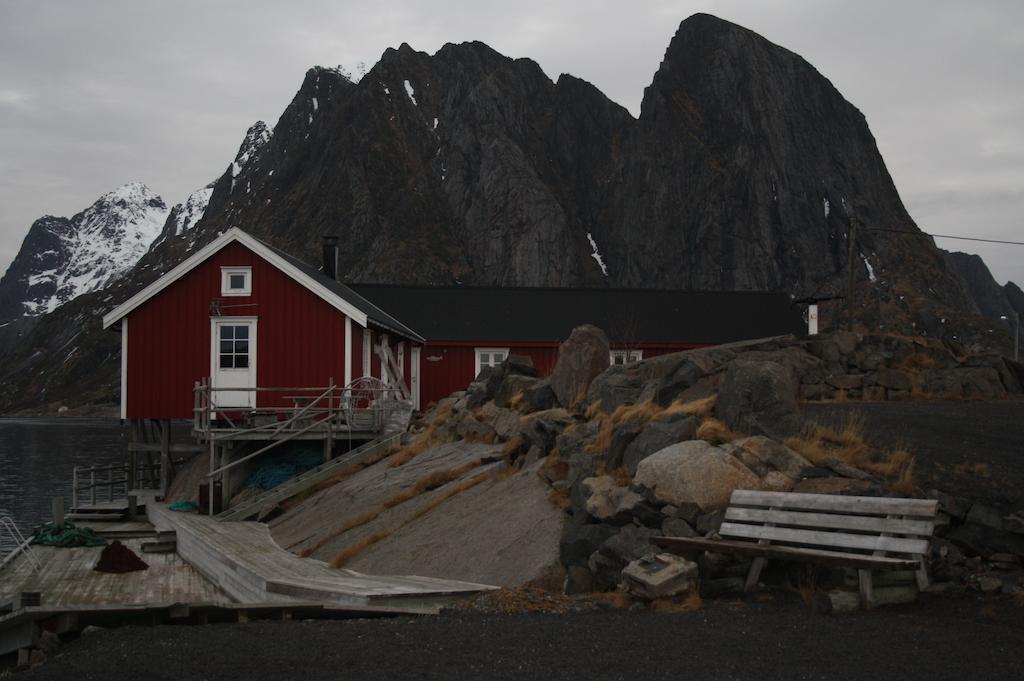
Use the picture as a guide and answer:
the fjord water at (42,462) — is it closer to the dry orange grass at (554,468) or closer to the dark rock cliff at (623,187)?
the dry orange grass at (554,468)

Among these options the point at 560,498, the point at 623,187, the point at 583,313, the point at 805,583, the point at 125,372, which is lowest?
the point at 805,583

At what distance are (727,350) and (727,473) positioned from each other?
276 inches

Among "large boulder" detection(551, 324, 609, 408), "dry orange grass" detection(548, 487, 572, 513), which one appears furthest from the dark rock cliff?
"dry orange grass" detection(548, 487, 572, 513)

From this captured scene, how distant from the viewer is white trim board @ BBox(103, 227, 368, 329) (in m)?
28.5

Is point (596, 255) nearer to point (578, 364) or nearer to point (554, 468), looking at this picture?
point (578, 364)

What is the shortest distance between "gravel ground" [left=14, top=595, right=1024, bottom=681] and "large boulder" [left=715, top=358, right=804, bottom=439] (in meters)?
3.71

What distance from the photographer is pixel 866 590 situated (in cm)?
940

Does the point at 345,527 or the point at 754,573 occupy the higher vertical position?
the point at 754,573

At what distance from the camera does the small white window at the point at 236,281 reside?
29281 mm

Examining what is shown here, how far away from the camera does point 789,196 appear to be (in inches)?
5871

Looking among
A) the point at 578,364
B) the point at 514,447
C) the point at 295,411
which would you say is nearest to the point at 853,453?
the point at 514,447

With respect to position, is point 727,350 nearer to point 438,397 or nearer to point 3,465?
point 438,397

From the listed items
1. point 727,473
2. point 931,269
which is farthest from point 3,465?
point 931,269

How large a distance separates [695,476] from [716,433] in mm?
1326
